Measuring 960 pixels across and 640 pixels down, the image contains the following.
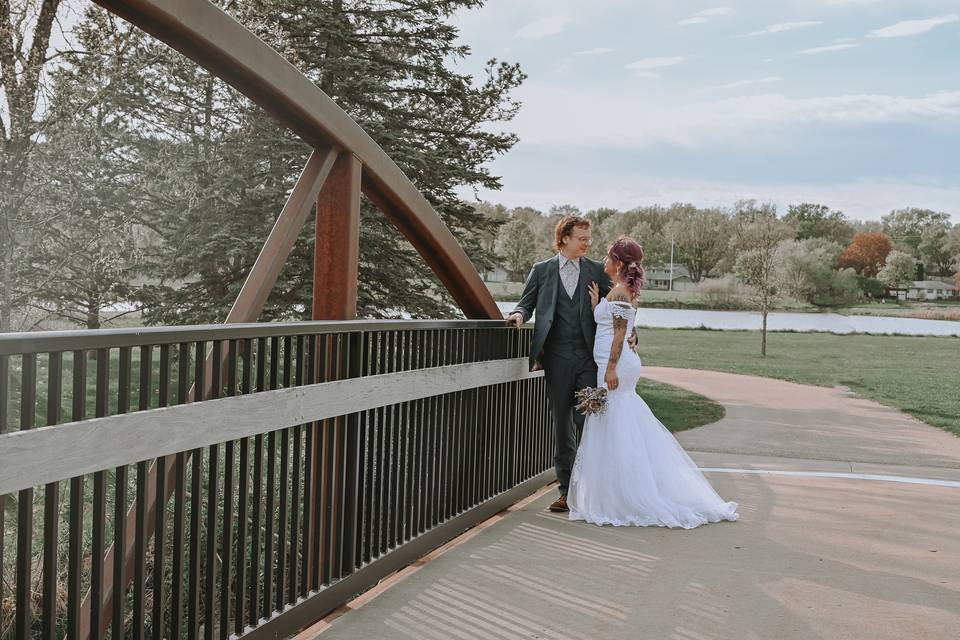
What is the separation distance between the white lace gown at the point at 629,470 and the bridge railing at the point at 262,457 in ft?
1.78

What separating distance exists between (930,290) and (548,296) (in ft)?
266

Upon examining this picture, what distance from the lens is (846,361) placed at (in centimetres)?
2925

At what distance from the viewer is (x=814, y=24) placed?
75.9 m

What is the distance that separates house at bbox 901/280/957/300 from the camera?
251ft

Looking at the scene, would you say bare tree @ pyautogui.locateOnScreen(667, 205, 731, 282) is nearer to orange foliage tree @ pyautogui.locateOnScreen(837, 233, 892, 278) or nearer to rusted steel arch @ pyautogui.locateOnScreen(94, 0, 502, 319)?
orange foliage tree @ pyautogui.locateOnScreen(837, 233, 892, 278)

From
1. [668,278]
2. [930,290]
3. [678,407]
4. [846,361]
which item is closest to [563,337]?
[678,407]

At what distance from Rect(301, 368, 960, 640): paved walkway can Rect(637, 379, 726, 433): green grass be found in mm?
4551

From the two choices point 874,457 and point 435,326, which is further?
point 874,457

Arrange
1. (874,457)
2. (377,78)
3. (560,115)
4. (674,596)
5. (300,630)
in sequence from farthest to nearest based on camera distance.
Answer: (560,115) → (377,78) → (874,457) → (674,596) → (300,630)

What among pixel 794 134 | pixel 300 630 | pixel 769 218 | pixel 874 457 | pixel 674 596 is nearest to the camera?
pixel 300 630

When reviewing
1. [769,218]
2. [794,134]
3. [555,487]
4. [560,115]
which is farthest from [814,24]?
[555,487]

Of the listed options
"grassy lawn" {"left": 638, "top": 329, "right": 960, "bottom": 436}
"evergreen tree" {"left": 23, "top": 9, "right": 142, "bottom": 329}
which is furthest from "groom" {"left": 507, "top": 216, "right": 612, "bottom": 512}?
"grassy lawn" {"left": 638, "top": 329, "right": 960, "bottom": 436}

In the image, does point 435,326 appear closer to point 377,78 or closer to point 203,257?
point 203,257

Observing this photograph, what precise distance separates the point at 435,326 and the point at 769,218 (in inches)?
1208
